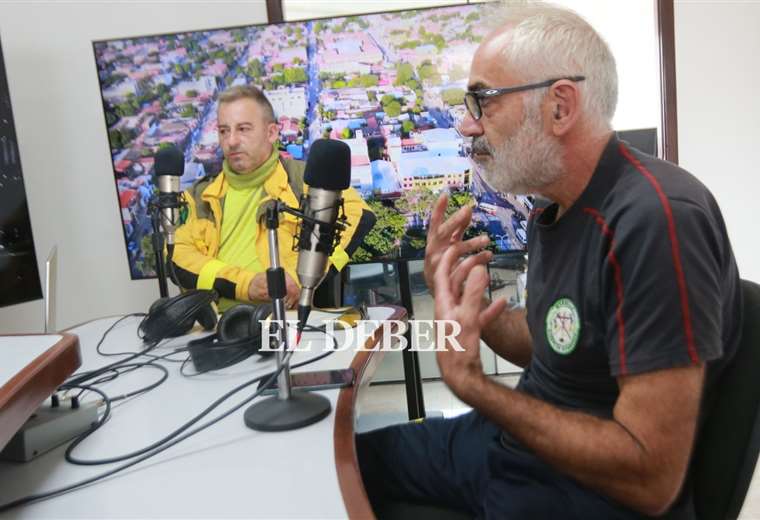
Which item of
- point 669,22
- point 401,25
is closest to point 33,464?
point 401,25

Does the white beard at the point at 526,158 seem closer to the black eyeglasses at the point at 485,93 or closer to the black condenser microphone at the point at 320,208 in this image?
the black eyeglasses at the point at 485,93

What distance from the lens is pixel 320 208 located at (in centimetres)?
100

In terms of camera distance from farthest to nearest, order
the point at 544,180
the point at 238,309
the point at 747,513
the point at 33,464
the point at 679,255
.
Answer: the point at 747,513 → the point at 238,309 → the point at 544,180 → the point at 33,464 → the point at 679,255

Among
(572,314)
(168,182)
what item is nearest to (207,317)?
(168,182)

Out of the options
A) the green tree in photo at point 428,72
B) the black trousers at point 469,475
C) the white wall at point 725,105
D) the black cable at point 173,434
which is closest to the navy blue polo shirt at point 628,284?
the black trousers at point 469,475

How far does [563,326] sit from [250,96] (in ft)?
6.02

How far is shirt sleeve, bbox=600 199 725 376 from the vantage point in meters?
0.77

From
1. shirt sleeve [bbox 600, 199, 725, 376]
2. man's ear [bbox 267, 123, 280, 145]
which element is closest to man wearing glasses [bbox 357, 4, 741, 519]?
shirt sleeve [bbox 600, 199, 725, 376]

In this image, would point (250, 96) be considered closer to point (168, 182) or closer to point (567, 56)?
point (168, 182)

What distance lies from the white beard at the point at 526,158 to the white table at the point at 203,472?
0.52 metres

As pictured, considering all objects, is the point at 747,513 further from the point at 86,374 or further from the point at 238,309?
the point at 86,374

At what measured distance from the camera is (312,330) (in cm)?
159

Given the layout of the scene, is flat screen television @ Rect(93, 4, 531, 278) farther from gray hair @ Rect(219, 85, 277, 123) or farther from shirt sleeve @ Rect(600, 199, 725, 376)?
shirt sleeve @ Rect(600, 199, 725, 376)

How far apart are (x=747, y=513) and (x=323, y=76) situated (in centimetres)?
219
